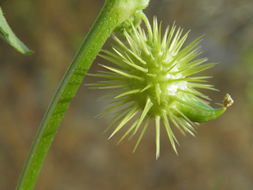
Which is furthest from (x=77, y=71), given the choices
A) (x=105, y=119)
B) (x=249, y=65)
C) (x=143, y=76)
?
(x=249, y=65)

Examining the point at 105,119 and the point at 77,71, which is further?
the point at 105,119

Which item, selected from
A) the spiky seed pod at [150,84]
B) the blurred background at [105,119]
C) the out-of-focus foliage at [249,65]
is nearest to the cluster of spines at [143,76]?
the spiky seed pod at [150,84]

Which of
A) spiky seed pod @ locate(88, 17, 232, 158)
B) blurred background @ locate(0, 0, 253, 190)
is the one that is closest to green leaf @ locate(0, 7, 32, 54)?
spiky seed pod @ locate(88, 17, 232, 158)

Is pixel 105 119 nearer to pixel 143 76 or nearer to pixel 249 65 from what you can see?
pixel 249 65

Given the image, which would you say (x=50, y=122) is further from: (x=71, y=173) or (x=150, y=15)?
(x=150, y=15)

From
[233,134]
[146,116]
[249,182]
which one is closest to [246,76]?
[233,134]

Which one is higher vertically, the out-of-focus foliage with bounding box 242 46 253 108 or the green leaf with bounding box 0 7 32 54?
the out-of-focus foliage with bounding box 242 46 253 108

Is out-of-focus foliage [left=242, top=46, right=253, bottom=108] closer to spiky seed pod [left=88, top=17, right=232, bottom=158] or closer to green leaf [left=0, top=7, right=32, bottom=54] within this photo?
spiky seed pod [left=88, top=17, right=232, bottom=158]
